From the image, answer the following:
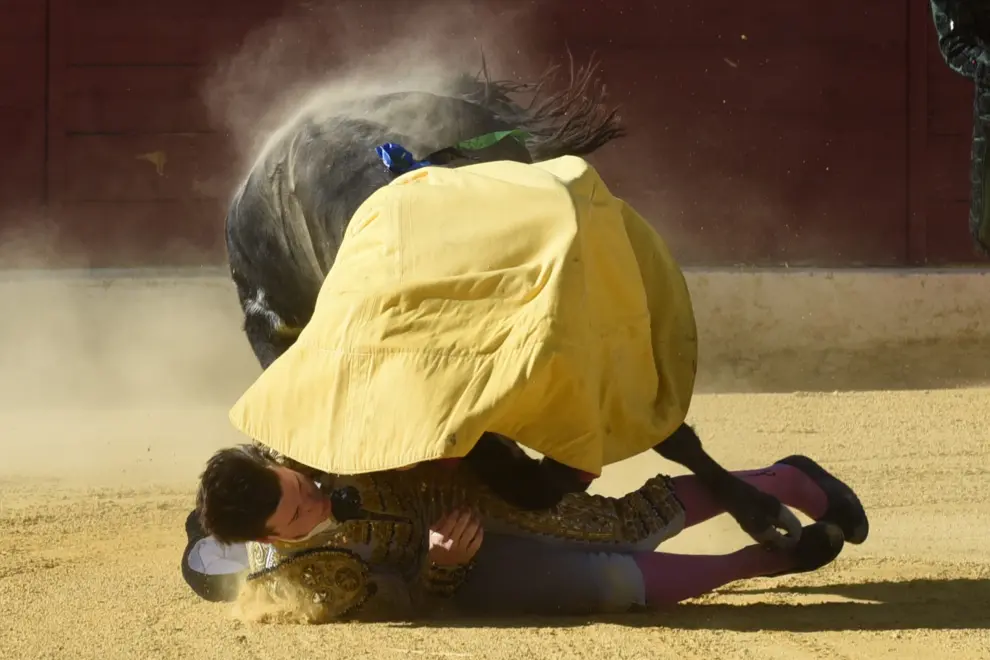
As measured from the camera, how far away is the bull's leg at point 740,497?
111 inches

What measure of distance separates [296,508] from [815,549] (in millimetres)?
926

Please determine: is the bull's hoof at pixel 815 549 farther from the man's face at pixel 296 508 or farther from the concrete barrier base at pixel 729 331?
the concrete barrier base at pixel 729 331

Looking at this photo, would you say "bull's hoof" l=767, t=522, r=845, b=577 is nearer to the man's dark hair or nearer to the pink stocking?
the pink stocking

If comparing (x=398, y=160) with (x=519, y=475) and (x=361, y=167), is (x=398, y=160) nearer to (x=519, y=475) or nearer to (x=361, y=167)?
(x=361, y=167)

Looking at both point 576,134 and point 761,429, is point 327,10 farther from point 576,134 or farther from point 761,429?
point 576,134

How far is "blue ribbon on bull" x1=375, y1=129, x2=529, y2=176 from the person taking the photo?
9.37 feet

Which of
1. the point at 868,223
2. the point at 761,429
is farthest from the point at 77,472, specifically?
the point at 868,223

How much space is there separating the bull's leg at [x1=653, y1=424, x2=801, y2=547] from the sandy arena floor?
0.44 ft

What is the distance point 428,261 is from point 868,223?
14.2 ft

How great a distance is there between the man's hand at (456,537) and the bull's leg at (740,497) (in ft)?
1.35

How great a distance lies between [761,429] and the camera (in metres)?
5.02

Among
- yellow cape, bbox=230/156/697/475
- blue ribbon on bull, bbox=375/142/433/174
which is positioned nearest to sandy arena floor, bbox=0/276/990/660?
yellow cape, bbox=230/156/697/475

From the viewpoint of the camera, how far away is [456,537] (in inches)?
101

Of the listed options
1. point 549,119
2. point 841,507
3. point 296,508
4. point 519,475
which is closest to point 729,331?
point 549,119
